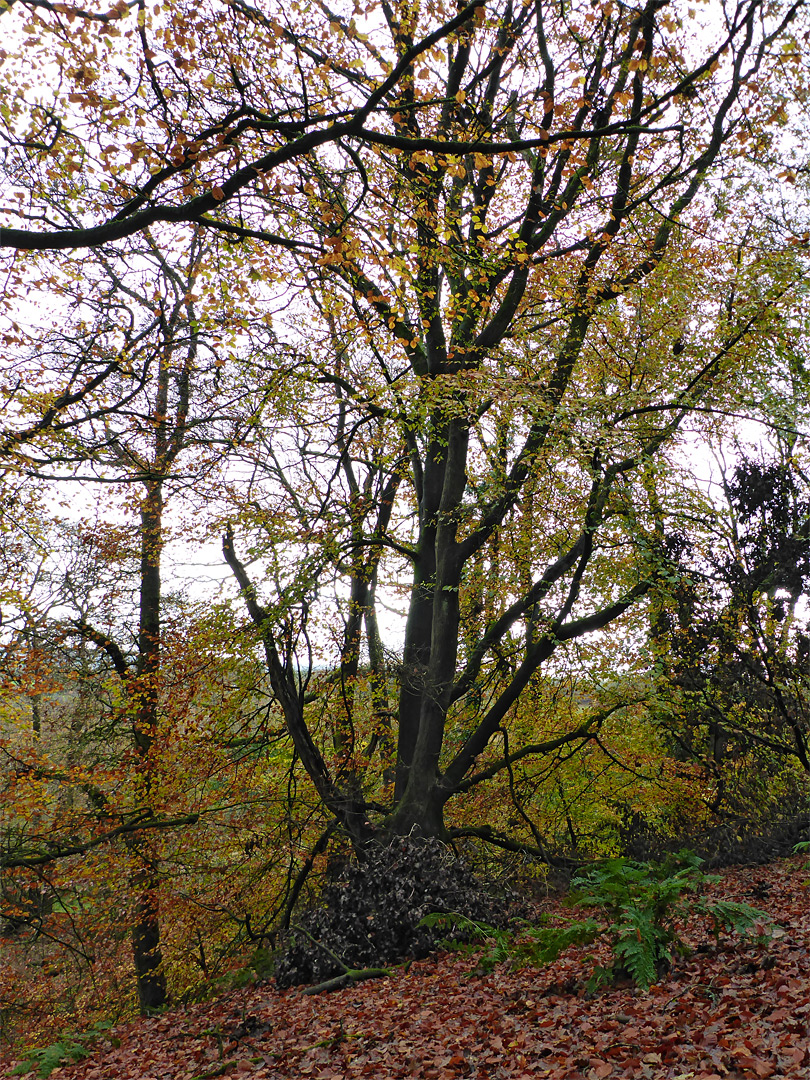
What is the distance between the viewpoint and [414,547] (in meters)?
11.2

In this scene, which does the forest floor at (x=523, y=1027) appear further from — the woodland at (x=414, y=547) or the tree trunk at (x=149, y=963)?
the tree trunk at (x=149, y=963)

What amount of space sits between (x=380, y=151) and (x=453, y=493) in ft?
14.1

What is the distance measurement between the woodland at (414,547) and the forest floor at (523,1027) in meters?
0.08

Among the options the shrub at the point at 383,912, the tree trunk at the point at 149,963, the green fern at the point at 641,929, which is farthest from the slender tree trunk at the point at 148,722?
the green fern at the point at 641,929

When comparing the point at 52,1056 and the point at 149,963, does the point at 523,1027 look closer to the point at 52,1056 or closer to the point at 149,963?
the point at 52,1056

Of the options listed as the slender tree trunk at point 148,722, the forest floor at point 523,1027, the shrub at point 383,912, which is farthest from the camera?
the slender tree trunk at point 148,722

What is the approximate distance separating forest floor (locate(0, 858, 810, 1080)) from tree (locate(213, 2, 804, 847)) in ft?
9.63

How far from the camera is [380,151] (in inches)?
283

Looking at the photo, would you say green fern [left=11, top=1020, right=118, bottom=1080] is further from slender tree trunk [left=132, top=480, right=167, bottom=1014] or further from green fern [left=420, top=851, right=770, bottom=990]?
green fern [left=420, top=851, right=770, bottom=990]

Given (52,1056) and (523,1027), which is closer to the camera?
(523,1027)

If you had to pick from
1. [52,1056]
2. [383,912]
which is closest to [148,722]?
[52,1056]

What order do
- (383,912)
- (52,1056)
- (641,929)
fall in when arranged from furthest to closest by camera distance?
(383,912) < (52,1056) < (641,929)

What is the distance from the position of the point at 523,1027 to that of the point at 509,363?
7.20 meters

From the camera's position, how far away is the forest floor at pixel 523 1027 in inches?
129
